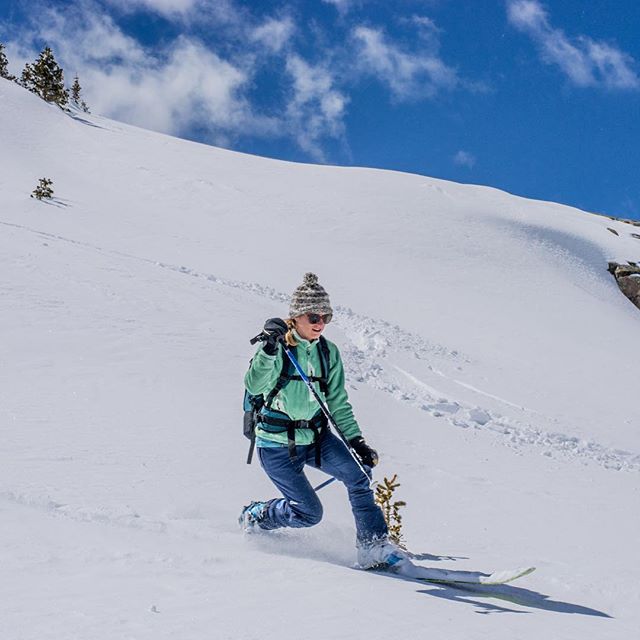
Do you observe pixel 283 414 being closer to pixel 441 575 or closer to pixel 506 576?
pixel 441 575

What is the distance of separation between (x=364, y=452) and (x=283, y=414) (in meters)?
0.65

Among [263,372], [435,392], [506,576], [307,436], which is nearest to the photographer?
[506,576]

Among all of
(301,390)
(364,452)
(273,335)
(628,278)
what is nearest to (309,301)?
(273,335)

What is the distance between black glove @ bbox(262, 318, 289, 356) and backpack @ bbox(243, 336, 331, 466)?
18cm

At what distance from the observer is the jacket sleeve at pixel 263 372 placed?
4008 millimetres

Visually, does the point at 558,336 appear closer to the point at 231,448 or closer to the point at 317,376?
the point at 231,448

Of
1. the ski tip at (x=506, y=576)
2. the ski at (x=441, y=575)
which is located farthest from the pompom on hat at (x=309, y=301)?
the ski tip at (x=506, y=576)

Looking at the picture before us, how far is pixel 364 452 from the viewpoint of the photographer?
4387mm

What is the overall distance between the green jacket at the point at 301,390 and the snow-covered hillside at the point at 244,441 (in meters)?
0.80

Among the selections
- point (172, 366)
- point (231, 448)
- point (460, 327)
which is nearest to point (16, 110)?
point (460, 327)

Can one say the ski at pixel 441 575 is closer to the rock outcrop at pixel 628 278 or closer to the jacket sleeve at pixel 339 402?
the jacket sleeve at pixel 339 402

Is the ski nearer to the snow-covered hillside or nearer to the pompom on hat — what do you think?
the snow-covered hillside

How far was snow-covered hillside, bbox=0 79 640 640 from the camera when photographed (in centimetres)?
303

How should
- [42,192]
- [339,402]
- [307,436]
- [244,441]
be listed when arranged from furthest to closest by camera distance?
[42,192]
[244,441]
[339,402]
[307,436]
